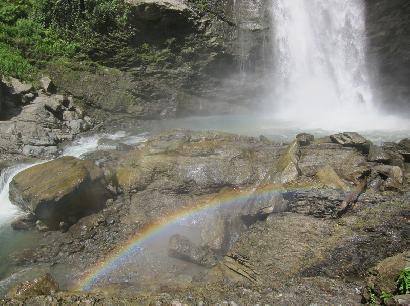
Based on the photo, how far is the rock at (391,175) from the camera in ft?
29.6

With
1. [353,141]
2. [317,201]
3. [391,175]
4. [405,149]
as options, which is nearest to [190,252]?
[317,201]

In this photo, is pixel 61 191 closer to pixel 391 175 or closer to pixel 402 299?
pixel 402 299

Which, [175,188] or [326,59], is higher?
[326,59]

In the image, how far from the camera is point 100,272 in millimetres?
8625

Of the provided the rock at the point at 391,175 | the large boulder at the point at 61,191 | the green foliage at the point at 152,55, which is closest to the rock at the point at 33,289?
the large boulder at the point at 61,191

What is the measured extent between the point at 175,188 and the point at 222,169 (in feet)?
4.42

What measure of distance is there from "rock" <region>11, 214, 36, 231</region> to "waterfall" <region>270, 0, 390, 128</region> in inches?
515

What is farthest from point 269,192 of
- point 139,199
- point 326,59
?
point 326,59

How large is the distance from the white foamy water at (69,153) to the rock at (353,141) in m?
7.54

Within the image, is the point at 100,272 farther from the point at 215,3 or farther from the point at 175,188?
the point at 215,3

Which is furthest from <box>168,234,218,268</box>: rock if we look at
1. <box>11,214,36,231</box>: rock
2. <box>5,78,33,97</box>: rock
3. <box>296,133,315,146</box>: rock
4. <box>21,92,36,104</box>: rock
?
<box>5,78,33,97</box>: rock

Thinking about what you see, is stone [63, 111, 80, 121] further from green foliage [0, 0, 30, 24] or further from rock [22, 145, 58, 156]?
green foliage [0, 0, 30, 24]

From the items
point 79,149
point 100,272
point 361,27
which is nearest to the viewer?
point 100,272

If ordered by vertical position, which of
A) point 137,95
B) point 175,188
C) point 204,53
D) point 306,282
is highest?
point 204,53
